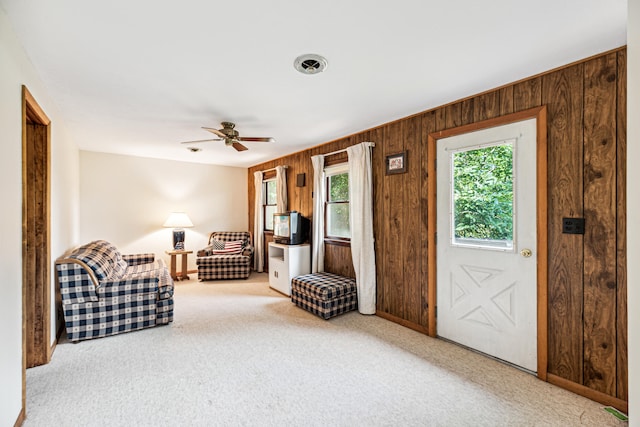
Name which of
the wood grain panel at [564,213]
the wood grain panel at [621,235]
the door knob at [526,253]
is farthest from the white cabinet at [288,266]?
the wood grain panel at [621,235]

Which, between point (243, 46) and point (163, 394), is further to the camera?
point (163, 394)

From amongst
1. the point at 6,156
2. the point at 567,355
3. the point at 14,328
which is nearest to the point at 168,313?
the point at 14,328

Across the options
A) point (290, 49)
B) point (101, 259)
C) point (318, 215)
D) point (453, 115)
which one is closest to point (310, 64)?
point (290, 49)

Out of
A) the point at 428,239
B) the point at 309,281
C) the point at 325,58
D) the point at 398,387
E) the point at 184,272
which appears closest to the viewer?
the point at 325,58

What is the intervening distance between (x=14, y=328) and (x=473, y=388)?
301 cm

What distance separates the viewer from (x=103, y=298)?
3010 mm

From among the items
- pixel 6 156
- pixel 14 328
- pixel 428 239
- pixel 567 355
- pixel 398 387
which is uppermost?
pixel 6 156

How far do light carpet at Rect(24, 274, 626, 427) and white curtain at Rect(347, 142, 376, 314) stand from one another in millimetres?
462

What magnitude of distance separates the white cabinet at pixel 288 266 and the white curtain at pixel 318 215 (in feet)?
0.61

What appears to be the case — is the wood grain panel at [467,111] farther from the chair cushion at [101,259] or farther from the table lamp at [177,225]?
the table lamp at [177,225]

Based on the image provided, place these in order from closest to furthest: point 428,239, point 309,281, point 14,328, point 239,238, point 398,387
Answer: point 14,328
point 398,387
point 428,239
point 309,281
point 239,238

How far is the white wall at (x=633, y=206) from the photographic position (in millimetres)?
1084

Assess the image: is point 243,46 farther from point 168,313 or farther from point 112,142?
point 112,142

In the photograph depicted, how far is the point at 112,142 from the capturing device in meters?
4.43
